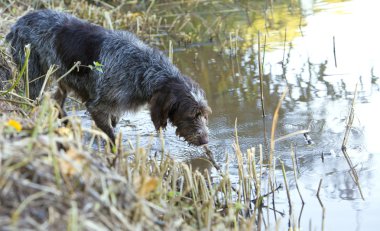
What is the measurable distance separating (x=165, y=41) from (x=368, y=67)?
423 cm

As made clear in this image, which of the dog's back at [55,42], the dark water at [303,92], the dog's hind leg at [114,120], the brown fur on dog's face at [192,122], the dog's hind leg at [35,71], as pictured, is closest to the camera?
the dark water at [303,92]

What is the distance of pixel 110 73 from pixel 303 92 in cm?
290

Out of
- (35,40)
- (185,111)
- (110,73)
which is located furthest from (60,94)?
(185,111)

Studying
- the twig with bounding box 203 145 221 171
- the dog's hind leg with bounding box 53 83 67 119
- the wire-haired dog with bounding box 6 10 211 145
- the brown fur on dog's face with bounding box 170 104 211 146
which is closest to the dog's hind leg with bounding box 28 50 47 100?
the wire-haired dog with bounding box 6 10 211 145

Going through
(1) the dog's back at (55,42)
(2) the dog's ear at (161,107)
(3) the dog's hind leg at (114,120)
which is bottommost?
(3) the dog's hind leg at (114,120)

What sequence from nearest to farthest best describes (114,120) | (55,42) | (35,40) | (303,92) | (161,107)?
(161,107) < (55,42) < (35,40) < (114,120) < (303,92)

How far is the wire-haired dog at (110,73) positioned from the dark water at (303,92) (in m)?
0.49

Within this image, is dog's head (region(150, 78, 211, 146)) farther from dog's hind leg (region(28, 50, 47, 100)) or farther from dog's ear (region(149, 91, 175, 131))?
dog's hind leg (region(28, 50, 47, 100))

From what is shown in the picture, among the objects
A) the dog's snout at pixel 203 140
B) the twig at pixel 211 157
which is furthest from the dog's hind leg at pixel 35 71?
the dog's snout at pixel 203 140

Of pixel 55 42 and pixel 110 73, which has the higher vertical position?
pixel 55 42

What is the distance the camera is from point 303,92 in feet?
27.8

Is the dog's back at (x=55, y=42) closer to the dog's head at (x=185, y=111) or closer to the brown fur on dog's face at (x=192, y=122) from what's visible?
the dog's head at (x=185, y=111)

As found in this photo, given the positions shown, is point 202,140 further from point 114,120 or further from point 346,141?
point 114,120

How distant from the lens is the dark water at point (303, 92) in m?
5.55
